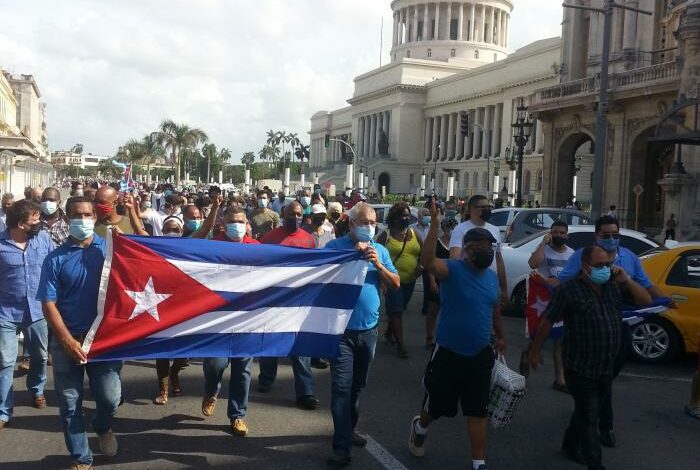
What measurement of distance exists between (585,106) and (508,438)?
30845 millimetres

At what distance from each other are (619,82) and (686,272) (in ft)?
86.9

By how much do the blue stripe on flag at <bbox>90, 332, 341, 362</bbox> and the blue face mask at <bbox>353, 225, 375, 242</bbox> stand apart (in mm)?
761

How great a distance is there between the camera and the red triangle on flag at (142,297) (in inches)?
212

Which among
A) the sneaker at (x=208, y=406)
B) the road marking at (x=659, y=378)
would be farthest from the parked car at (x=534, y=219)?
the sneaker at (x=208, y=406)

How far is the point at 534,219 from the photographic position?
1662 centimetres

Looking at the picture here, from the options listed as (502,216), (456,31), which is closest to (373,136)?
(456,31)

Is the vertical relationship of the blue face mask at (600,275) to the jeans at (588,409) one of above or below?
above

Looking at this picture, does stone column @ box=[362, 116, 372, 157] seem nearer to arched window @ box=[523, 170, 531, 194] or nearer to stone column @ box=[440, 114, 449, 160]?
stone column @ box=[440, 114, 449, 160]

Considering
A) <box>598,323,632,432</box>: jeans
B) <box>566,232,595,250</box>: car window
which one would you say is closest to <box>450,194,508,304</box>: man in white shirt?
<box>598,323,632,432</box>: jeans

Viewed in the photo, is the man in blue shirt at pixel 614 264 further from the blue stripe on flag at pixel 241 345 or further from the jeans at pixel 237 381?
the jeans at pixel 237 381

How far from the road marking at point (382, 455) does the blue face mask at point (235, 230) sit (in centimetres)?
202

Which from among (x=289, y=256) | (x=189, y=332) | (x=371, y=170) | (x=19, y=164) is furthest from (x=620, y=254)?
(x=371, y=170)

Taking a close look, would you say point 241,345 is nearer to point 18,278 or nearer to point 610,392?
point 18,278

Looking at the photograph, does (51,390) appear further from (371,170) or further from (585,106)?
(371,170)
